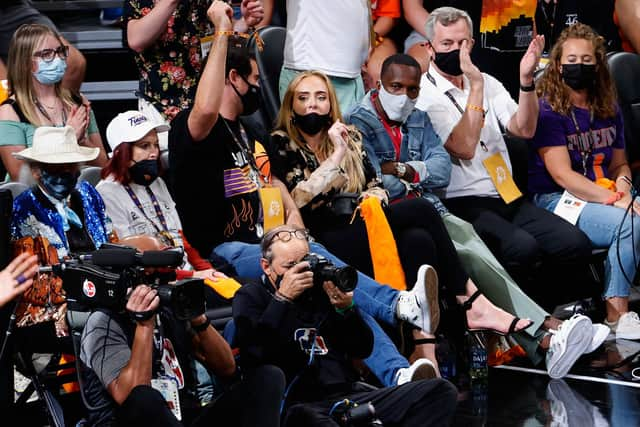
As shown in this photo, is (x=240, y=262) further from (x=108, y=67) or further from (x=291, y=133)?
(x=108, y=67)

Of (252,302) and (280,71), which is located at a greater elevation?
(280,71)

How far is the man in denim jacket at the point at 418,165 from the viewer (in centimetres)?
563

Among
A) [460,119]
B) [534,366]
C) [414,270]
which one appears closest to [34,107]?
[414,270]

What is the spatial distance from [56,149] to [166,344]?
3.04 ft

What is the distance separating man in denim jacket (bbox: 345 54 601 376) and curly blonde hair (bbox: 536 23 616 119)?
2.79 ft

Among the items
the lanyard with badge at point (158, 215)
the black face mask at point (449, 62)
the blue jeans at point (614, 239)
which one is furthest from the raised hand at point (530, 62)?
the lanyard with badge at point (158, 215)

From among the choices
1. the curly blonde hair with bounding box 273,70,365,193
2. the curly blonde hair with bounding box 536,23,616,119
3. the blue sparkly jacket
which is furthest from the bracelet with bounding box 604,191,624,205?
the blue sparkly jacket

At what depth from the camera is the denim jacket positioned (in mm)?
5758

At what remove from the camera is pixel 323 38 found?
6.31 metres

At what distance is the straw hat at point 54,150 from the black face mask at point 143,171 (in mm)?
327

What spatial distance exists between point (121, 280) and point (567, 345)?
2.49 m

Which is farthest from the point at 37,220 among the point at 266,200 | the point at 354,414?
the point at 354,414

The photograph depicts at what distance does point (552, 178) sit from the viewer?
6461 mm

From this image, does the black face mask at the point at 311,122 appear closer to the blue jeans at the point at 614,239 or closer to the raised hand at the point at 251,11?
the raised hand at the point at 251,11
